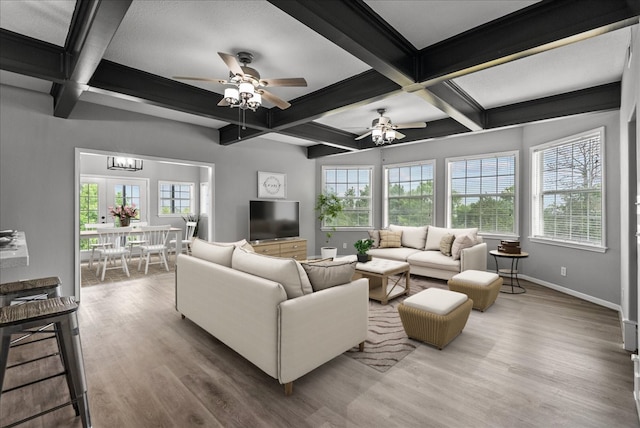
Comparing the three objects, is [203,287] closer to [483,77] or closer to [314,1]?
[314,1]

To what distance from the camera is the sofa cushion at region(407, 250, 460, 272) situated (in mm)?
4703

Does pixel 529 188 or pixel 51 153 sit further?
pixel 529 188

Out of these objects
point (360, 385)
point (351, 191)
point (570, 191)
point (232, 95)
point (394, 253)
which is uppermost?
point (232, 95)

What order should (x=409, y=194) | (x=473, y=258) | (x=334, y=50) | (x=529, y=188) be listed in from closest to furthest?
1. (x=334, y=50)
2. (x=473, y=258)
3. (x=529, y=188)
4. (x=409, y=194)

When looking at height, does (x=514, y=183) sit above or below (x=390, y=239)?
above

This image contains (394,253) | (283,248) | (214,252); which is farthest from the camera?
(283,248)

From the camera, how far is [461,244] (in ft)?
15.8

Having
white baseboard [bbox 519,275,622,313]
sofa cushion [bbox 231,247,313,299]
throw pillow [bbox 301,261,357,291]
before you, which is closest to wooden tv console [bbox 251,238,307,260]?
sofa cushion [bbox 231,247,313,299]

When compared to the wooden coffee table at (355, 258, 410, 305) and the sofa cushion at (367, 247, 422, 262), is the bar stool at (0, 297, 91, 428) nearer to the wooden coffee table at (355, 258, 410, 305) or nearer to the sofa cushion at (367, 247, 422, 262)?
the wooden coffee table at (355, 258, 410, 305)

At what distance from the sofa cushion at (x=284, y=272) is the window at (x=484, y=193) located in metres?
4.65

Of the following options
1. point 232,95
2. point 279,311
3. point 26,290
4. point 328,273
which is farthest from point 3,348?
point 232,95

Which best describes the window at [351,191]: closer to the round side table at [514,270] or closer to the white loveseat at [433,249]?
the white loveseat at [433,249]

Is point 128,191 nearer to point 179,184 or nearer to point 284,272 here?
point 179,184

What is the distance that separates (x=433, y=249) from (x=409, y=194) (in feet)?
5.40
